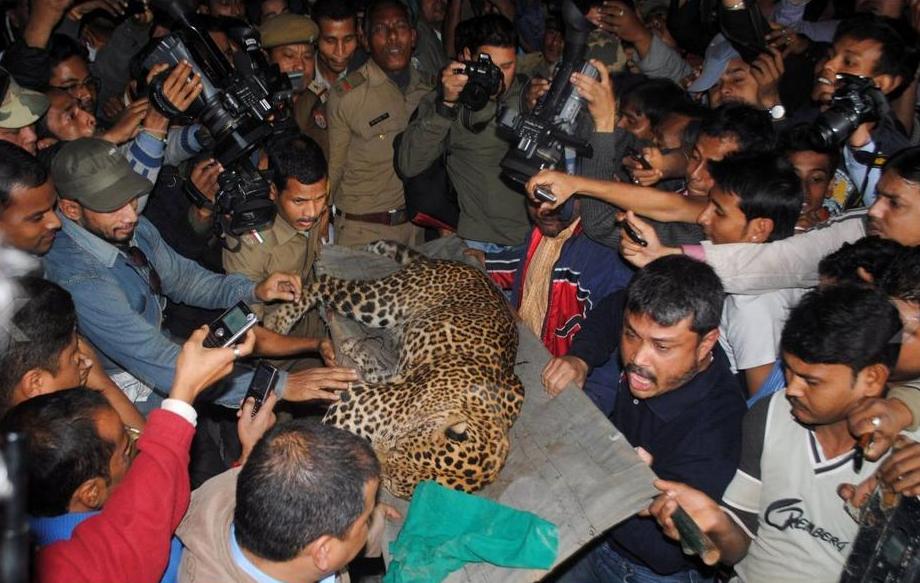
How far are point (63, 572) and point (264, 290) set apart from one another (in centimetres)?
257

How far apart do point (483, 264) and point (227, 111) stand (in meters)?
2.08

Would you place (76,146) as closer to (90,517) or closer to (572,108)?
(90,517)

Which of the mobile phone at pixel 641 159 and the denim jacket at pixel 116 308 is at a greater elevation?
the mobile phone at pixel 641 159

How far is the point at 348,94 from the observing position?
6.06 meters

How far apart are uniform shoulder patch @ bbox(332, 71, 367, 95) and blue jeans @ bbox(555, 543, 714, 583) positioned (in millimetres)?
4010

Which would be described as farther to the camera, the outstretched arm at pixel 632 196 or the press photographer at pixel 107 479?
the outstretched arm at pixel 632 196

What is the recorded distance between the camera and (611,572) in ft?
11.6

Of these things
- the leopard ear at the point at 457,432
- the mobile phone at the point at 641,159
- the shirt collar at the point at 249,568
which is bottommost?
the leopard ear at the point at 457,432

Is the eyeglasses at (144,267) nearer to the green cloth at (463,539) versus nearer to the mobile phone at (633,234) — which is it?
the green cloth at (463,539)

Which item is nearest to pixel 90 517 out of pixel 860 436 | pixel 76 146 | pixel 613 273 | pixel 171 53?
pixel 76 146

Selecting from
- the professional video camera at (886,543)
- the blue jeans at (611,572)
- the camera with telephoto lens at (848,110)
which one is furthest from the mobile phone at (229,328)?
the camera with telephoto lens at (848,110)

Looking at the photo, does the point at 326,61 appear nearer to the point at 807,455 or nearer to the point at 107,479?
the point at 107,479

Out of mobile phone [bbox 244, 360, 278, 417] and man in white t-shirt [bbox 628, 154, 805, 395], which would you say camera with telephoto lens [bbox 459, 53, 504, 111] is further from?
mobile phone [bbox 244, 360, 278, 417]

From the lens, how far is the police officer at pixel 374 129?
20.0 feet
